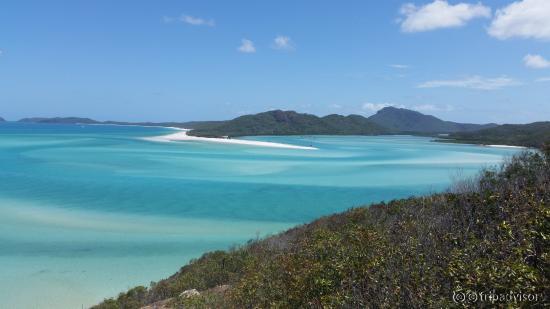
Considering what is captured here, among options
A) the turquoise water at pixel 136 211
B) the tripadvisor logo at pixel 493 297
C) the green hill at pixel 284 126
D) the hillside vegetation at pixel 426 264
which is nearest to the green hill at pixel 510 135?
the green hill at pixel 284 126

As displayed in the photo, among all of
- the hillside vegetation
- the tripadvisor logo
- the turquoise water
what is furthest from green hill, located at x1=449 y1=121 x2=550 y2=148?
the tripadvisor logo

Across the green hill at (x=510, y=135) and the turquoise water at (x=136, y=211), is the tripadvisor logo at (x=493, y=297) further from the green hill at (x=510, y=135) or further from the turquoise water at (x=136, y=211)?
the green hill at (x=510, y=135)

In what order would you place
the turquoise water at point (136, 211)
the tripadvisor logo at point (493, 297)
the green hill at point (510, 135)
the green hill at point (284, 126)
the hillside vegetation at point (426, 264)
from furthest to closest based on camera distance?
the green hill at point (284, 126), the green hill at point (510, 135), the turquoise water at point (136, 211), the hillside vegetation at point (426, 264), the tripadvisor logo at point (493, 297)

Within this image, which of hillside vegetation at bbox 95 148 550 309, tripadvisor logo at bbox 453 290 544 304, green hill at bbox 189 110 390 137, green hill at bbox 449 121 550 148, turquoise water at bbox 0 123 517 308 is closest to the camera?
tripadvisor logo at bbox 453 290 544 304

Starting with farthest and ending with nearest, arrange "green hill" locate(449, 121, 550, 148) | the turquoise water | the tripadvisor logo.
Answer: "green hill" locate(449, 121, 550, 148), the turquoise water, the tripadvisor logo

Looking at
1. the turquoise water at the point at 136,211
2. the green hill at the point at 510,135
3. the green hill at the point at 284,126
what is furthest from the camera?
the green hill at the point at 284,126

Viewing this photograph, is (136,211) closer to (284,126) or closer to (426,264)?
(426,264)

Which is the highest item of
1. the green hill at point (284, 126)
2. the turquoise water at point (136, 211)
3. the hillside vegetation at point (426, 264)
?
the green hill at point (284, 126)

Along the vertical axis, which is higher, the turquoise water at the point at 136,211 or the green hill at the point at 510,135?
the green hill at the point at 510,135

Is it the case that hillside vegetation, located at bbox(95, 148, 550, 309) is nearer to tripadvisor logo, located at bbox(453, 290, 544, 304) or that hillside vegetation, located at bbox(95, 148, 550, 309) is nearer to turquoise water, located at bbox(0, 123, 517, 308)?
tripadvisor logo, located at bbox(453, 290, 544, 304)

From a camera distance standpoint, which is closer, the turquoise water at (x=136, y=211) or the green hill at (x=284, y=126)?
the turquoise water at (x=136, y=211)
